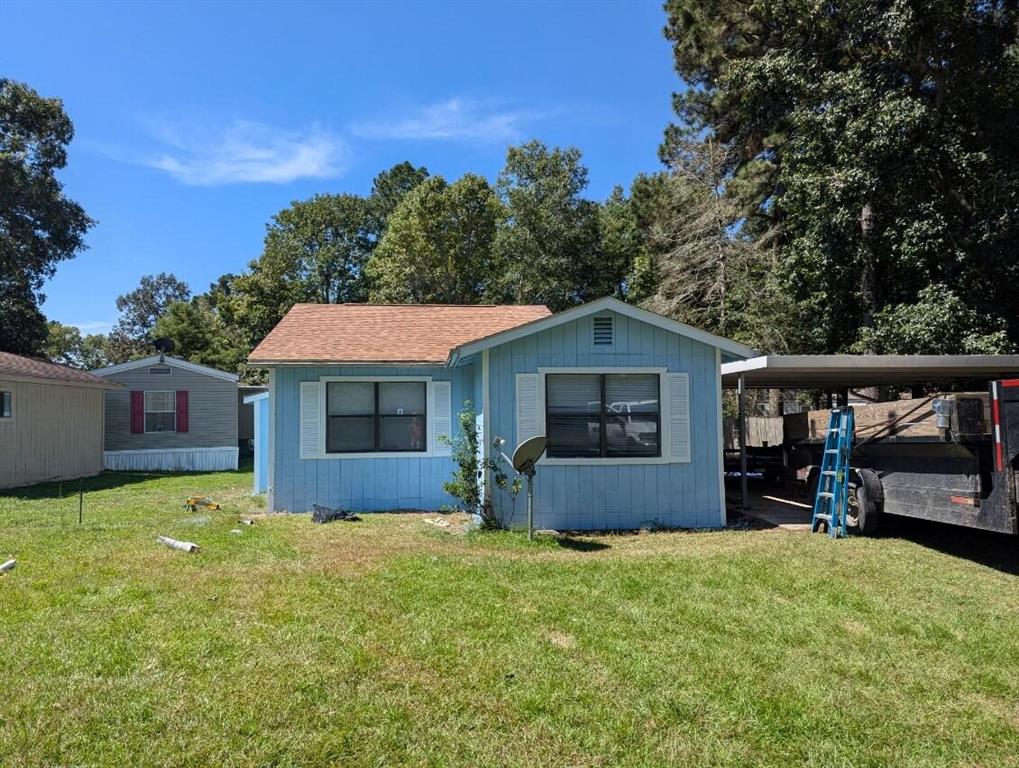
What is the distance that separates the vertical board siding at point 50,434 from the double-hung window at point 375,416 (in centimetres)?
791

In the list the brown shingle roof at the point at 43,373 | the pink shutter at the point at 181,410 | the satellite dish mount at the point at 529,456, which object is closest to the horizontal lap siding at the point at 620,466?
the satellite dish mount at the point at 529,456

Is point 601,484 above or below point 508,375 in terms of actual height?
below

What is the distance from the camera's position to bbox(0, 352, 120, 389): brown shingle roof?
13.8 metres

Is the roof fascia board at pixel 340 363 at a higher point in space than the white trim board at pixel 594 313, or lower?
lower

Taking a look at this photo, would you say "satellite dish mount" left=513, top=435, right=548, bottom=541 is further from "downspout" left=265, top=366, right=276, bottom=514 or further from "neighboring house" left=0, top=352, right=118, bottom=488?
"neighboring house" left=0, top=352, right=118, bottom=488

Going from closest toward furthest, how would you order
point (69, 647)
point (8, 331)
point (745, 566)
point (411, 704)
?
point (411, 704), point (69, 647), point (745, 566), point (8, 331)

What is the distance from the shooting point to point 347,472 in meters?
10.4

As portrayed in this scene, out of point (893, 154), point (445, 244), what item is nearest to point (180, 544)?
point (893, 154)

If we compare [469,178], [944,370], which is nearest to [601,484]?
[944,370]

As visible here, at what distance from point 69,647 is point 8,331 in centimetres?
2551

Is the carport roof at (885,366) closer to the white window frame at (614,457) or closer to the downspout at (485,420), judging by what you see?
the white window frame at (614,457)

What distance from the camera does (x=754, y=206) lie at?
64.1ft

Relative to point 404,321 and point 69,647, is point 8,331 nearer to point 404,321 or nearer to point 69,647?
point 404,321

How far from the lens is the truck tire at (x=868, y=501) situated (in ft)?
25.5
